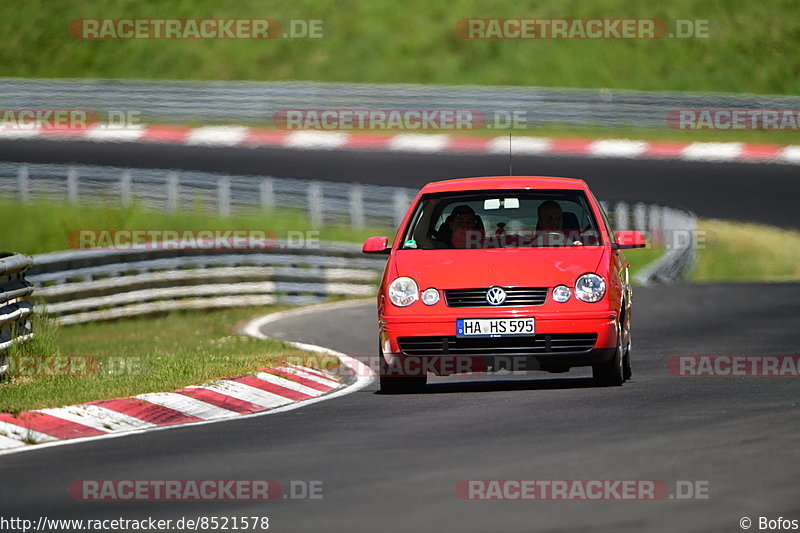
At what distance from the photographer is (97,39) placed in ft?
162

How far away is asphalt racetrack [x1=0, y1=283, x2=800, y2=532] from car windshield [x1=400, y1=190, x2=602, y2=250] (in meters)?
1.10

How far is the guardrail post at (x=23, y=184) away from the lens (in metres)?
30.2

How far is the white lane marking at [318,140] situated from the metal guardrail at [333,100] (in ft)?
5.02

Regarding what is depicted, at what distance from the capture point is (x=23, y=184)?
3028 centimetres

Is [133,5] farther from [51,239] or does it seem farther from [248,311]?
[248,311]

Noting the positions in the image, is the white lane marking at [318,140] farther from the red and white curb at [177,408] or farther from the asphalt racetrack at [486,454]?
the red and white curb at [177,408]

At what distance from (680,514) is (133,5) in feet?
148

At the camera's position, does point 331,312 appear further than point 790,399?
Yes

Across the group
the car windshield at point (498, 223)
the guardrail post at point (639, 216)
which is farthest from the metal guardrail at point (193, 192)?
the car windshield at point (498, 223)

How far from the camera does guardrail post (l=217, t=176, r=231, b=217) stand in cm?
3039

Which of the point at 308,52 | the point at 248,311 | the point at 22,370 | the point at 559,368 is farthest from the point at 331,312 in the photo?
the point at 308,52

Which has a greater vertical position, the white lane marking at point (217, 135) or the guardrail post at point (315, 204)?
the white lane marking at point (217, 135)
